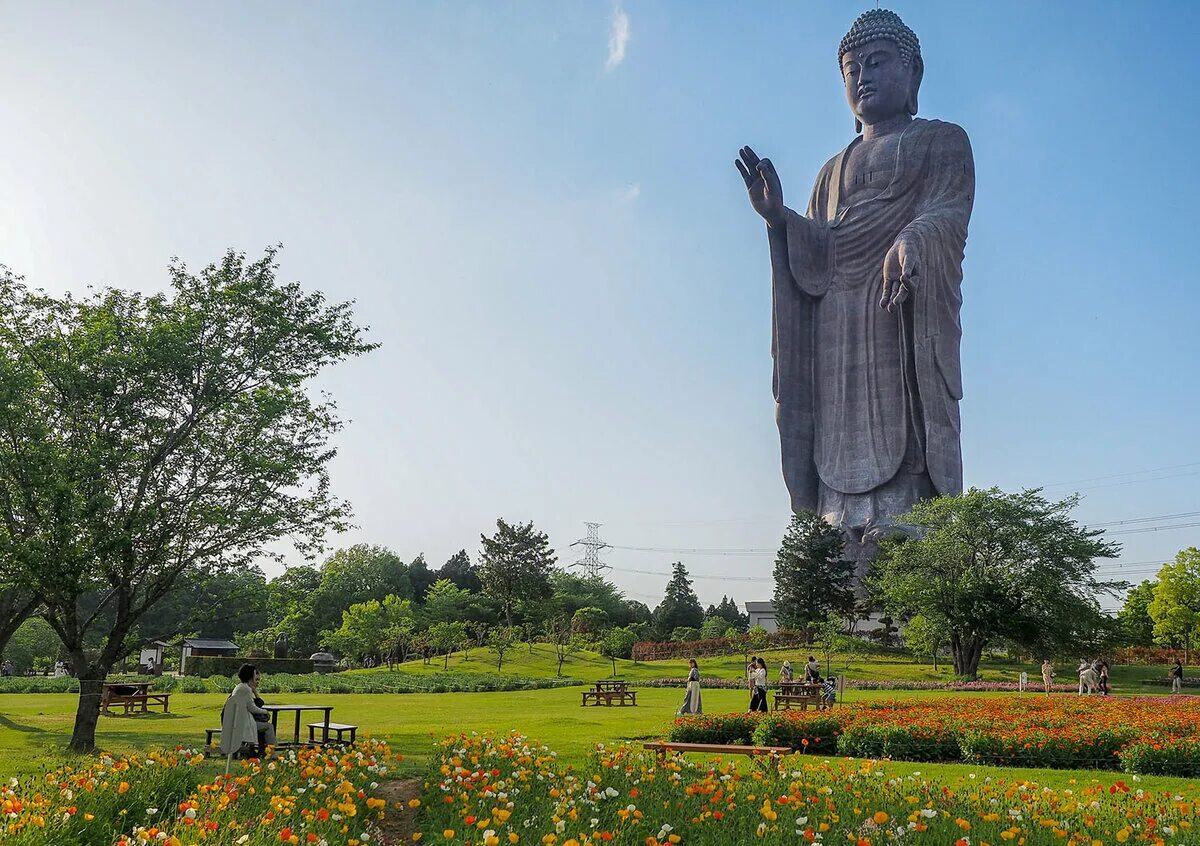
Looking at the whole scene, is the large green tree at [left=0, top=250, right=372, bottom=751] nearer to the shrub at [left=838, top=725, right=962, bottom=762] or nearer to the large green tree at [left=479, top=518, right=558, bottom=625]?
the shrub at [left=838, top=725, right=962, bottom=762]

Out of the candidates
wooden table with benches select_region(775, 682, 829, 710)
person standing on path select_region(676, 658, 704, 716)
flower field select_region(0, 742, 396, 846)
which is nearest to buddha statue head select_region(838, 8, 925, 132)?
wooden table with benches select_region(775, 682, 829, 710)

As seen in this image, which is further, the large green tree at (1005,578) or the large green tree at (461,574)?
the large green tree at (461,574)

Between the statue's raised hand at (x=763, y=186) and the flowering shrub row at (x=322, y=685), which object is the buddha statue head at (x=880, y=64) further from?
the flowering shrub row at (x=322, y=685)

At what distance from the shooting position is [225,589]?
14289 mm

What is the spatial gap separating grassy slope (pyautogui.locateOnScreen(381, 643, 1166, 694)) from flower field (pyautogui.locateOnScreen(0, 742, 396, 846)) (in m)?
23.8

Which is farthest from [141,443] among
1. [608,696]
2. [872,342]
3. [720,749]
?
[872,342]

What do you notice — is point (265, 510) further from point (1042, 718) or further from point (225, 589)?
point (1042, 718)

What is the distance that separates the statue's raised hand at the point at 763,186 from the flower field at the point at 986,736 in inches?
1152

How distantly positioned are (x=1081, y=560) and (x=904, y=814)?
27057mm

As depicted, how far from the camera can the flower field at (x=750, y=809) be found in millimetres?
5816

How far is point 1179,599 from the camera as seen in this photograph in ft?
143

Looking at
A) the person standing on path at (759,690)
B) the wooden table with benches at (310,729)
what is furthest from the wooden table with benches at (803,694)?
the wooden table with benches at (310,729)

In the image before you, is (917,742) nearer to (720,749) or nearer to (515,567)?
(720,749)

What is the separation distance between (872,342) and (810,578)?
11.6 m
